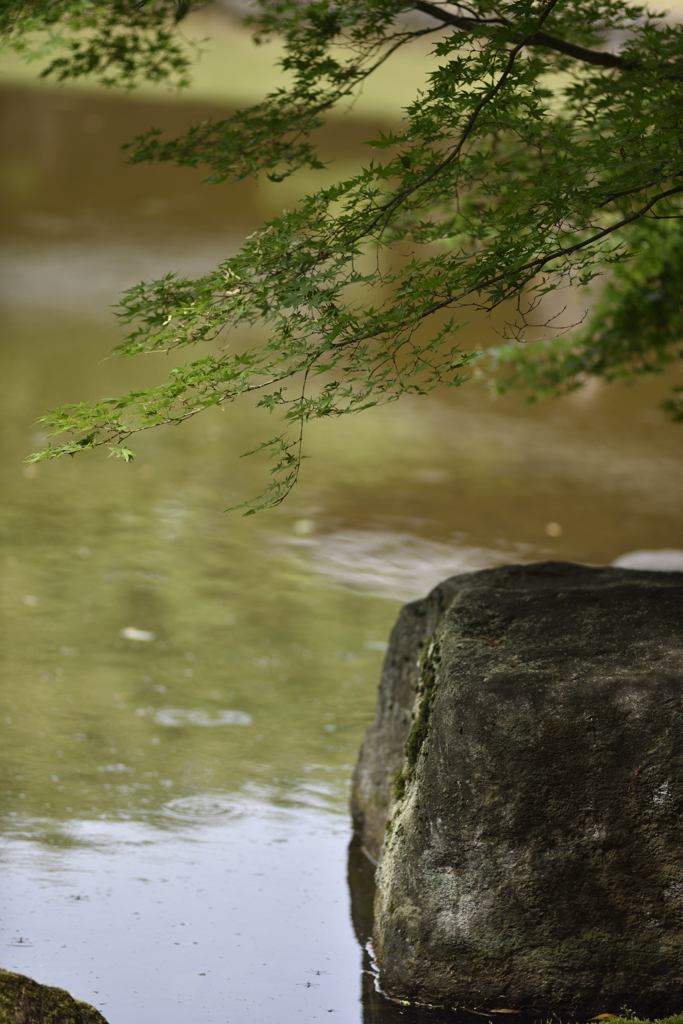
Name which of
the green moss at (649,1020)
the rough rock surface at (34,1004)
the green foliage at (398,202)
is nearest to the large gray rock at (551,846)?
the green moss at (649,1020)

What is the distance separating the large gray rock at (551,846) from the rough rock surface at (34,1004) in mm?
1245

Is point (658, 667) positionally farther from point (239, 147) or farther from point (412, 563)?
point (412, 563)

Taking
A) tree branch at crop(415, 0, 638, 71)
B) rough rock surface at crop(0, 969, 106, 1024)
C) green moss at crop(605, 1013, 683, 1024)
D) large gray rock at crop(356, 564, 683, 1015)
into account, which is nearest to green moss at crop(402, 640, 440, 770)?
large gray rock at crop(356, 564, 683, 1015)

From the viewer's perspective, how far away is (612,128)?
4684mm

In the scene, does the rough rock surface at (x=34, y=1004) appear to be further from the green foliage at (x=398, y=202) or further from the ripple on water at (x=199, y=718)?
the ripple on water at (x=199, y=718)

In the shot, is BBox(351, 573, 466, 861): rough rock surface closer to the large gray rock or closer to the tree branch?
the large gray rock

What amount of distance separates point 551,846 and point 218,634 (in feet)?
12.6

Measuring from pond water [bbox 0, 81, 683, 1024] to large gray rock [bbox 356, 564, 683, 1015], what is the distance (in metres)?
0.37

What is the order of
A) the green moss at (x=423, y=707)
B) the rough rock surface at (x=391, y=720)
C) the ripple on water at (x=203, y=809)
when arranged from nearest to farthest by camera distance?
the green moss at (x=423, y=707)
the rough rock surface at (x=391, y=720)
the ripple on water at (x=203, y=809)

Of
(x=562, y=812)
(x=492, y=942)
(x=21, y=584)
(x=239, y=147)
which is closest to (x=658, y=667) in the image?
(x=562, y=812)

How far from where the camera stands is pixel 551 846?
14.9ft

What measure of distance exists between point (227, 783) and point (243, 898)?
1.02m

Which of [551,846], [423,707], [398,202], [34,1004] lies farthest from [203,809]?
[398,202]

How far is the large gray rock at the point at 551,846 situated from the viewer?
14.8 feet
